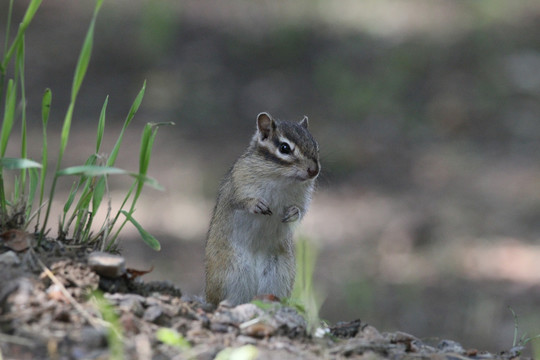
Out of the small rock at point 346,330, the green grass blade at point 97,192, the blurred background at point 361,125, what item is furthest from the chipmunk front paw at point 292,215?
the blurred background at point 361,125

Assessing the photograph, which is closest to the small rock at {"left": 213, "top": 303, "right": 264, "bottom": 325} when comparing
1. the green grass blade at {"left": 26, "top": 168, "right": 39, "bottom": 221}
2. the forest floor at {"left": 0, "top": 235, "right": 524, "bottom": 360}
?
the forest floor at {"left": 0, "top": 235, "right": 524, "bottom": 360}

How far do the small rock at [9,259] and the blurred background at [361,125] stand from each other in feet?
13.2

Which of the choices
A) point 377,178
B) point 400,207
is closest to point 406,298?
point 400,207

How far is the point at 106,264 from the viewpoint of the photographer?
10.2 ft

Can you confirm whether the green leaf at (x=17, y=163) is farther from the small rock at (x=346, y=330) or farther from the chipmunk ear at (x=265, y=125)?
the chipmunk ear at (x=265, y=125)

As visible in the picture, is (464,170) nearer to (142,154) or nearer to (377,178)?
(377,178)

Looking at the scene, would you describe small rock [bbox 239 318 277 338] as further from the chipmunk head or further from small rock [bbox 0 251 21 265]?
the chipmunk head

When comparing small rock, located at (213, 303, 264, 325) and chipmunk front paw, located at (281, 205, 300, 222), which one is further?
chipmunk front paw, located at (281, 205, 300, 222)

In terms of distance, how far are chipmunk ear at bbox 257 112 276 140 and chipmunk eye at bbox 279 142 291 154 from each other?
0.16 m

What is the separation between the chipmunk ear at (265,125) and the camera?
4720 mm

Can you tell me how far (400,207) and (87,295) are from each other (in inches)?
250

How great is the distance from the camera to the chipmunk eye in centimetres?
455

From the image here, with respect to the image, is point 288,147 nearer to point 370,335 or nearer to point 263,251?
point 263,251

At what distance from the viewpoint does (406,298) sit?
24.8 feet
